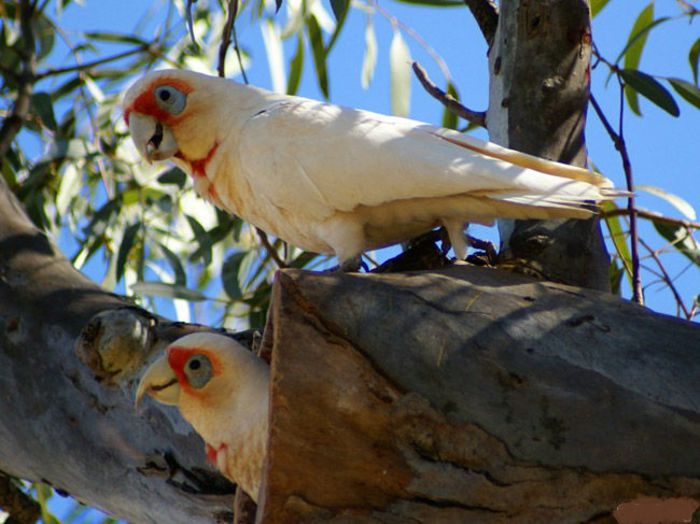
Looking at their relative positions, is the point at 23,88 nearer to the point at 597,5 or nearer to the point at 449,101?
the point at 449,101

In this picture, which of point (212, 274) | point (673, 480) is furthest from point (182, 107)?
point (212, 274)

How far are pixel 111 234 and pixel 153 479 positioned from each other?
72.8 inches

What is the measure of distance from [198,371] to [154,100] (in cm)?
80

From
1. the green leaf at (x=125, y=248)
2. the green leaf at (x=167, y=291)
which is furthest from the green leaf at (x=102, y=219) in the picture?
the green leaf at (x=167, y=291)

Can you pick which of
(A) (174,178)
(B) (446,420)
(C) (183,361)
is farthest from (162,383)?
(A) (174,178)

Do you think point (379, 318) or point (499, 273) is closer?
point (379, 318)

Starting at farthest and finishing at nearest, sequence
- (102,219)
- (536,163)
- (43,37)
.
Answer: (43,37) → (102,219) → (536,163)

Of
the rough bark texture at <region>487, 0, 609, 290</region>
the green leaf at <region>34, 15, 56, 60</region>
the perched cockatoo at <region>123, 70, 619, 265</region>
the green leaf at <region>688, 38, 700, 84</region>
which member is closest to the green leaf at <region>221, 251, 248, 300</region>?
the perched cockatoo at <region>123, 70, 619, 265</region>

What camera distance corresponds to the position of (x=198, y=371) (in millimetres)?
1860

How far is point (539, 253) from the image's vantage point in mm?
2152

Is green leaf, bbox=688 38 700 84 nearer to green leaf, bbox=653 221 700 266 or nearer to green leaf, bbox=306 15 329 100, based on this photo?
green leaf, bbox=653 221 700 266

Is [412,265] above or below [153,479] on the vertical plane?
above

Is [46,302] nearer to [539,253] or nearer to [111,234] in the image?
[539,253]

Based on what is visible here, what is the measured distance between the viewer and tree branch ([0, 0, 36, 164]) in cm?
294
